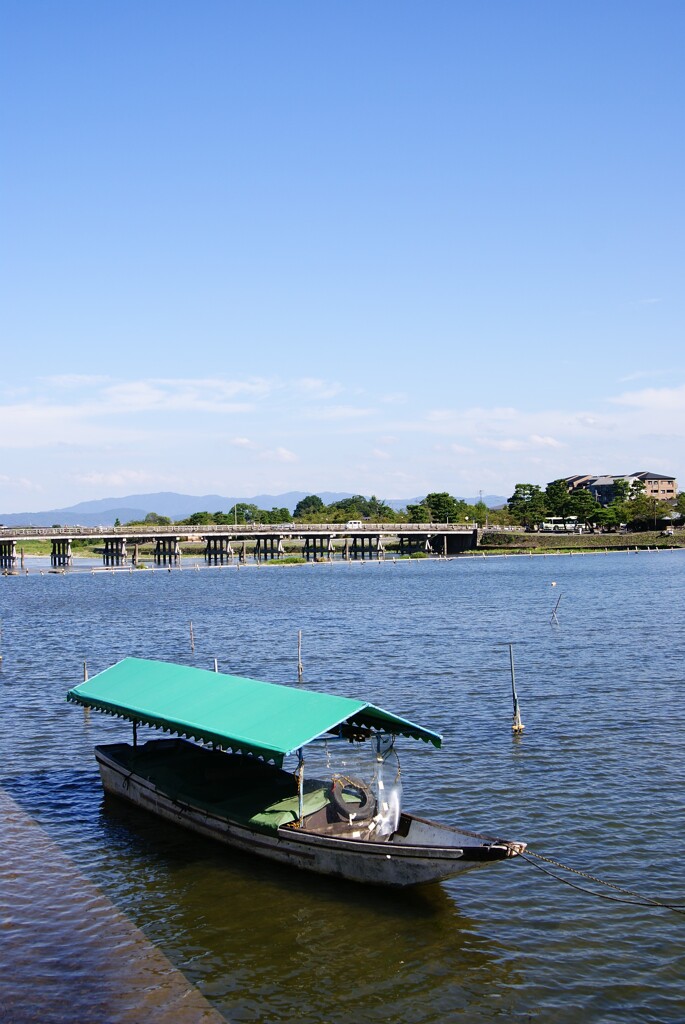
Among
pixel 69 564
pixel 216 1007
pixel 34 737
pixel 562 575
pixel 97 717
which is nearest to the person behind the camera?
pixel 216 1007

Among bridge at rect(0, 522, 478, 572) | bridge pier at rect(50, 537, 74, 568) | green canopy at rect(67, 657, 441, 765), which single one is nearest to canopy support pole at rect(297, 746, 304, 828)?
green canopy at rect(67, 657, 441, 765)

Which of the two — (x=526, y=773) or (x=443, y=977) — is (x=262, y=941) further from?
(x=526, y=773)

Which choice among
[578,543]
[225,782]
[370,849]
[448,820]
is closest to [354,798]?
[370,849]

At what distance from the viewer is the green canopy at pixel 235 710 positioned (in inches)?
810

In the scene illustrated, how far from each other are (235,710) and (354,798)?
12.4 ft

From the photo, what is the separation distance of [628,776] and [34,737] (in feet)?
72.9

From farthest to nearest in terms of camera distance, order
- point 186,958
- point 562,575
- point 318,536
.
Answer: point 318,536 → point 562,575 → point 186,958

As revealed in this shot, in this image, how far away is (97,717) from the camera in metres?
39.7

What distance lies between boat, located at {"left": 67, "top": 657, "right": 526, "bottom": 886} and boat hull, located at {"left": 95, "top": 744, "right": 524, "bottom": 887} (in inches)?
1.1

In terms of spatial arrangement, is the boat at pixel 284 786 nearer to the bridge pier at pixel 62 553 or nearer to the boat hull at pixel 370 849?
the boat hull at pixel 370 849

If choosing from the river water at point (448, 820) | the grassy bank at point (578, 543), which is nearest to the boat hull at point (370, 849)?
the river water at point (448, 820)

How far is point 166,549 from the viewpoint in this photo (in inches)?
6954

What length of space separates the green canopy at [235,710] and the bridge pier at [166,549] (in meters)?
137

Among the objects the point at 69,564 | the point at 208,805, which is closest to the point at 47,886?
the point at 208,805
